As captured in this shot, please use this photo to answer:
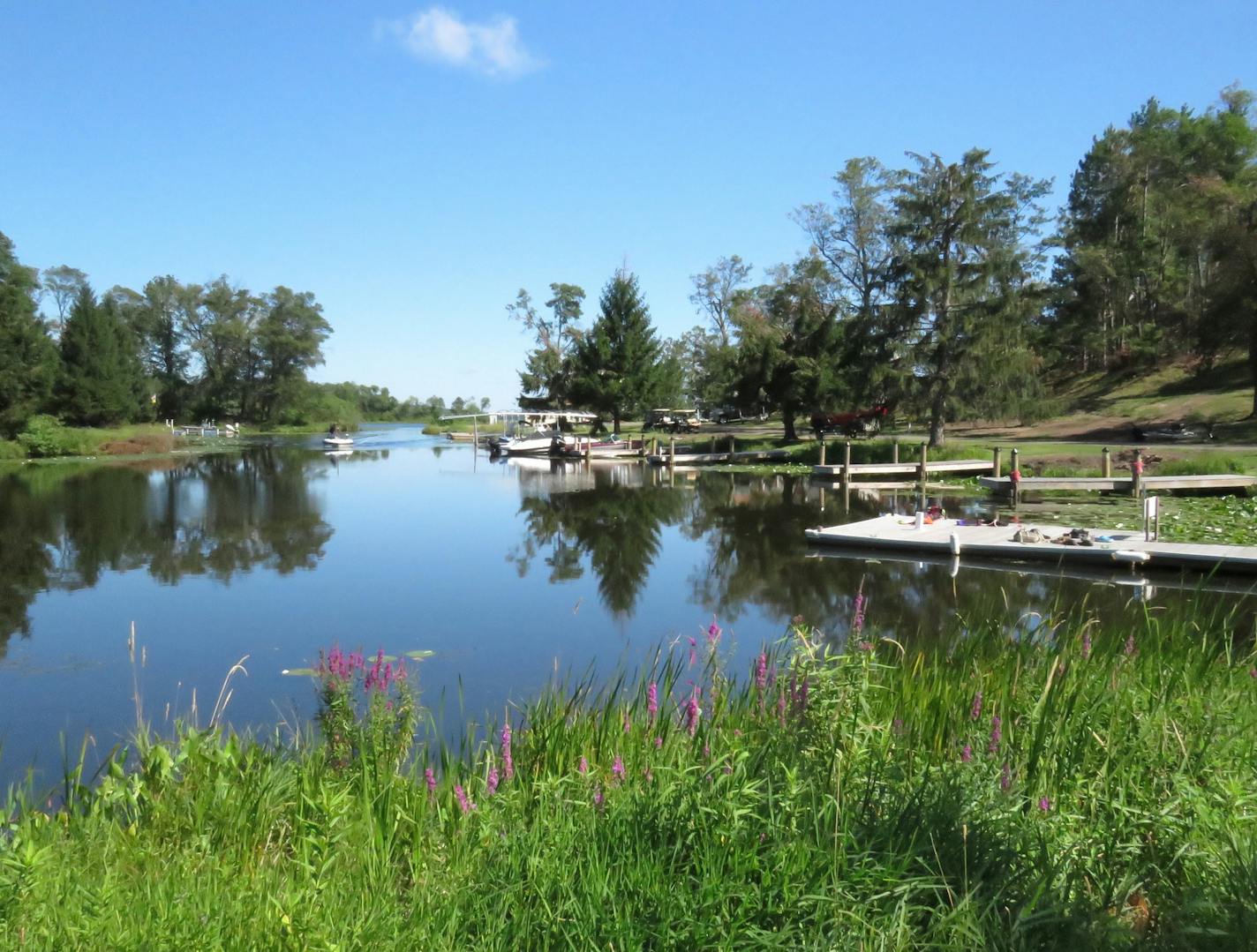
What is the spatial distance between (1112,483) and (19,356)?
5424 centimetres

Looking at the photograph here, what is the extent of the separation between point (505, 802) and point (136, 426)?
2587 inches

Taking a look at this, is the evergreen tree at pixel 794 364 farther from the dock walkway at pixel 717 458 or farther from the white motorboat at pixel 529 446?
the white motorboat at pixel 529 446

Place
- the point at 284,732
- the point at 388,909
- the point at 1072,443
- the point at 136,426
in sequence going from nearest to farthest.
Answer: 1. the point at 388,909
2. the point at 284,732
3. the point at 1072,443
4. the point at 136,426

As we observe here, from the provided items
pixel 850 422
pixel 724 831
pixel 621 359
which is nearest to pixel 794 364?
pixel 850 422

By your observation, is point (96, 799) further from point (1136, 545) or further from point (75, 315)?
point (75, 315)

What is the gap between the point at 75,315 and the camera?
207 feet

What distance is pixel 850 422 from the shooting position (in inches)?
1896

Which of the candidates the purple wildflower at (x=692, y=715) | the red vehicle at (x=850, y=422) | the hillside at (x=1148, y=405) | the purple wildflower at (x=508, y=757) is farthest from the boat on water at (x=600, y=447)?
the purple wildflower at (x=508, y=757)

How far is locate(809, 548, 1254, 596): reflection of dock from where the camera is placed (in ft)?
49.8

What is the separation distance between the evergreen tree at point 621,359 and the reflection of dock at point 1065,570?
3989 centimetres

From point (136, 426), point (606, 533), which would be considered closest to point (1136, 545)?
point (606, 533)

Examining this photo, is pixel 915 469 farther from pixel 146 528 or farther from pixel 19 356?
pixel 19 356

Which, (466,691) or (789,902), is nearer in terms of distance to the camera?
(789,902)

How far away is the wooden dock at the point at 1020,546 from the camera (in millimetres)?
15781
